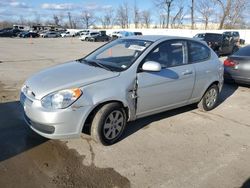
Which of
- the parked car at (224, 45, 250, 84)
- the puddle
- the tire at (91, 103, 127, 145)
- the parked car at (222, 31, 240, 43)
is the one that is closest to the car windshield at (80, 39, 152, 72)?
the tire at (91, 103, 127, 145)

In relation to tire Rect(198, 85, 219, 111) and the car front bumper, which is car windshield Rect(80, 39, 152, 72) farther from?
tire Rect(198, 85, 219, 111)

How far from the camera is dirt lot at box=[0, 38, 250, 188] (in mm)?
3244

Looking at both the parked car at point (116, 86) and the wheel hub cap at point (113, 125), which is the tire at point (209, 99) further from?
the wheel hub cap at point (113, 125)

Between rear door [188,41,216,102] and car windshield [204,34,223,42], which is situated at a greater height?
rear door [188,41,216,102]

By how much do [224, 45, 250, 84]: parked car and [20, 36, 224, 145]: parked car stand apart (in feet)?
9.22

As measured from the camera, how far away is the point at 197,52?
5.44m

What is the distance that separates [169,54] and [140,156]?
200 centimetres

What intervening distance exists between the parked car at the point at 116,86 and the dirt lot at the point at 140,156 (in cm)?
33

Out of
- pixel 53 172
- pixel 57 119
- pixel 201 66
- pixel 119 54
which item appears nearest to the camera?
pixel 53 172

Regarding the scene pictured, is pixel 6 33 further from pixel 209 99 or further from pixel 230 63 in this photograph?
pixel 209 99

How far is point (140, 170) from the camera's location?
3.47 metres

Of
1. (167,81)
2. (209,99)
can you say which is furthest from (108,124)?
(209,99)

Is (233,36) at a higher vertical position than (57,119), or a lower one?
lower

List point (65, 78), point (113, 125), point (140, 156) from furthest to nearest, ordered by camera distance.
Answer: point (113, 125) < point (65, 78) < point (140, 156)
